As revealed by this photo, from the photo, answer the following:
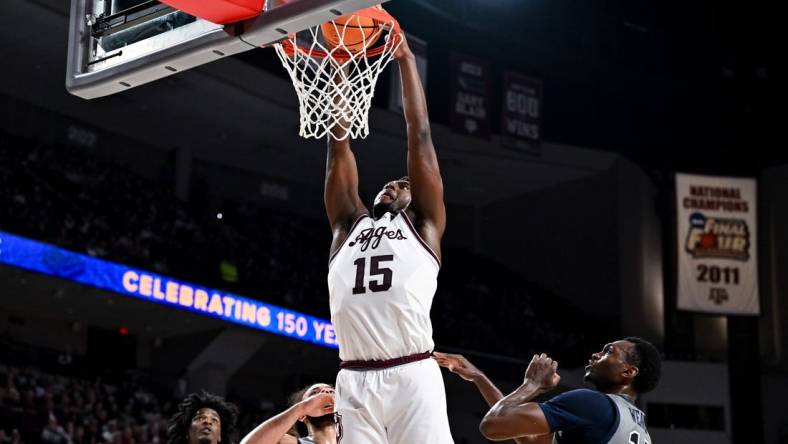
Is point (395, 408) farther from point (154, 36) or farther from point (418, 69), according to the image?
point (418, 69)

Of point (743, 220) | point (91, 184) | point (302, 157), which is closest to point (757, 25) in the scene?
point (743, 220)

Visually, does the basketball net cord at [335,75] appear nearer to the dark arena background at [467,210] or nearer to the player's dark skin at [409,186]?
the player's dark skin at [409,186]

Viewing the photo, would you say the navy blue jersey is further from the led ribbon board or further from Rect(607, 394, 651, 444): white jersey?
the led ribbon board

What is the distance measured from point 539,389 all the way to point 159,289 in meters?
14.4

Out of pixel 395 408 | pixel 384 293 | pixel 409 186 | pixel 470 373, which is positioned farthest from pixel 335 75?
pixel 395 408

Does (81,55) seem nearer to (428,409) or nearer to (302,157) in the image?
(428,409)

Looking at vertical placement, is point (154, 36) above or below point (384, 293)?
above

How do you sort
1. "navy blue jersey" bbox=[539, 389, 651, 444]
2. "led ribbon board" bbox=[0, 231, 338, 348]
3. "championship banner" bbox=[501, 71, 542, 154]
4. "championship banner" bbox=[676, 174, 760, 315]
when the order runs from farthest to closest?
"championship banner" bbox=[501, 71, 542, 154] → "championship banner" bbox=[676, 174, 760, 315] → "led ribbon board" bbox=[0, 231, 338, 348] → "navy blue jersey" bbox=[539, 389, 651, 444]

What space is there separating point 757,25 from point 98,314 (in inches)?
603

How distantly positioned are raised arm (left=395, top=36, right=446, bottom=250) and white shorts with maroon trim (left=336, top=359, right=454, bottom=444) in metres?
0.58

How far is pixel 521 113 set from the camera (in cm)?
2336

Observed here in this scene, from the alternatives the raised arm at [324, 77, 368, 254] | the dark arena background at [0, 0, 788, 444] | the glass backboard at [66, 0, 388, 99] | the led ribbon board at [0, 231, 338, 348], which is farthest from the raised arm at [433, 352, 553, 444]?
the dark arena background at [0, 0, 788, 444]

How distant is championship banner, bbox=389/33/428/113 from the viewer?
65.5 ft

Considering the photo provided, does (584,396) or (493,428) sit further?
(584,396)
